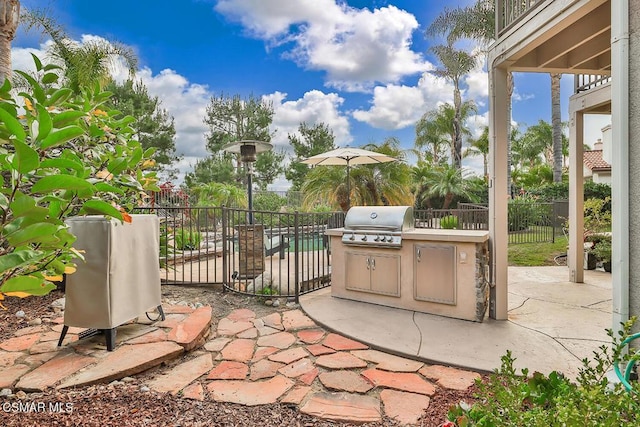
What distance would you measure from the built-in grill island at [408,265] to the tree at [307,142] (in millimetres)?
19409

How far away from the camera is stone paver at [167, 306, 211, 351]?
2949 mm

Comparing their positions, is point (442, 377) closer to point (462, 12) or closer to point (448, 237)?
point (448, 237)

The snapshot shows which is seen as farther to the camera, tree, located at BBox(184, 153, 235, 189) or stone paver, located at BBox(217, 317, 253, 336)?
tree, located at BBox(184, 153, 235, 189)

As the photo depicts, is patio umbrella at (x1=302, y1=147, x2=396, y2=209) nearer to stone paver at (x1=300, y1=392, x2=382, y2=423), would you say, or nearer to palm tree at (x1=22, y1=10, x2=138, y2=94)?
stone paver at (x1=300, y1=392, x2=382, y2=423)

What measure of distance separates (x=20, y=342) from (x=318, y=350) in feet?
8.30

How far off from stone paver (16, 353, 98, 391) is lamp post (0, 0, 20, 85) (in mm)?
2838

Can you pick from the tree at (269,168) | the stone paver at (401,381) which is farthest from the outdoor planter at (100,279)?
the tree at (269,168)

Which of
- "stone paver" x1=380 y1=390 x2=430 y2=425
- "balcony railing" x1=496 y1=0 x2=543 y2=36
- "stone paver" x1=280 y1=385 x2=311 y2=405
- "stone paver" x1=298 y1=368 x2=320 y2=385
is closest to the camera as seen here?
"stone paver" x1=380 y1=390 x2=430 y2=425

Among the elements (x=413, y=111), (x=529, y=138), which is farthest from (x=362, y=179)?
(x=529, y=138)

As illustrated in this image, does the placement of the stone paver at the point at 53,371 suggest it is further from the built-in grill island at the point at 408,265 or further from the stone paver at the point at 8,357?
the built-in grill island at the point at 408,265

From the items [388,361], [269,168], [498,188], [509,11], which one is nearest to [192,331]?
[388,361]

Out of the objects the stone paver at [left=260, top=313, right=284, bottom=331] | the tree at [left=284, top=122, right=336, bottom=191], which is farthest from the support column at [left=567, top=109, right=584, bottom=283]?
the tree at [left=284, top=122, right=336, bottom=191]

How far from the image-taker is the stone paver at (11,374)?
2250 millimetres

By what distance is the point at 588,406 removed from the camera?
1141 millimetres
